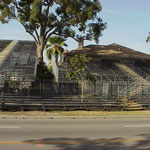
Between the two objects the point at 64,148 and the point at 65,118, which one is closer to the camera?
the point at 64,148

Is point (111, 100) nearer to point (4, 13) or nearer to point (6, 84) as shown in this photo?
point (6, 84)

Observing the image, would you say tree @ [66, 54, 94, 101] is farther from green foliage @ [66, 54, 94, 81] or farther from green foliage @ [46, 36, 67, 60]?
green foliage @ [46, 36, 67, 60]

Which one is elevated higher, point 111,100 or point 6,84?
point 6,84

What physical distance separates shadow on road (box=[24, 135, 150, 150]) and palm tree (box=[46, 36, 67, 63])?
82.8 feet

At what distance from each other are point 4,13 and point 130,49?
2221 cm

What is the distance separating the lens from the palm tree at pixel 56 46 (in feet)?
105

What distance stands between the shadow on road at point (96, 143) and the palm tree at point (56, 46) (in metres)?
25.2

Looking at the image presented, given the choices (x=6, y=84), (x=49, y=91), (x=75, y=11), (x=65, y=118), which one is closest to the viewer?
(x=65, y=118)

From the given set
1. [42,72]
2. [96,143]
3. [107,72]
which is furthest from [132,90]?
[96,143]

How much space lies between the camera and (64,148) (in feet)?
20.1

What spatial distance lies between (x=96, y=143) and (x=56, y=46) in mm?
26387

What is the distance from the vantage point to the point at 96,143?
6781mm

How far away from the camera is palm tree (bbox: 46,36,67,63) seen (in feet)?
105

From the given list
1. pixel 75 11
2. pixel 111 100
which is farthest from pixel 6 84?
pixel 75 11
